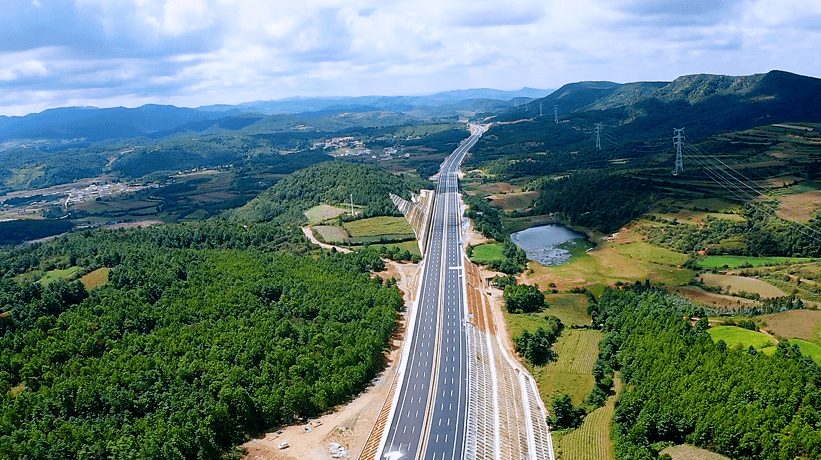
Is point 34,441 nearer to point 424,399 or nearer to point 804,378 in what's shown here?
point 424,399

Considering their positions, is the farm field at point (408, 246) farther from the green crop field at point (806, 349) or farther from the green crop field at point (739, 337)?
the green crop field at point (806, 349)

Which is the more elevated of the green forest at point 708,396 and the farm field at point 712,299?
the green forest at point 708,396

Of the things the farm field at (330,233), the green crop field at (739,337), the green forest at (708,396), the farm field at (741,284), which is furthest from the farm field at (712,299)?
the farm field at (330,233)

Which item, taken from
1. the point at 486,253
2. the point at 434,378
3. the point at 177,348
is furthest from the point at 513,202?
the point at 177,348

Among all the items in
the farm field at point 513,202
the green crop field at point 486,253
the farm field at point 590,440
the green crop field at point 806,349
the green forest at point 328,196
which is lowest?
the farm field at point 590,440

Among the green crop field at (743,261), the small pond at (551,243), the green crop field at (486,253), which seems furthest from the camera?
the small pond at (551,243)

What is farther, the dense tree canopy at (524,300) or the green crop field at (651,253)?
the green crop field at (651,253)

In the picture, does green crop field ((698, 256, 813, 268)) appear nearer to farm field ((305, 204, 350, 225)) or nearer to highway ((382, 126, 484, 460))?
highway ((382, 126, 484, 460))

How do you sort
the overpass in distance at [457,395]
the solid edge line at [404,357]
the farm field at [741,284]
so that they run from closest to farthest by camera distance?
the overpass in distance at [457,395] < the solid edge line at [404,357] < the farm field at [741,284]
